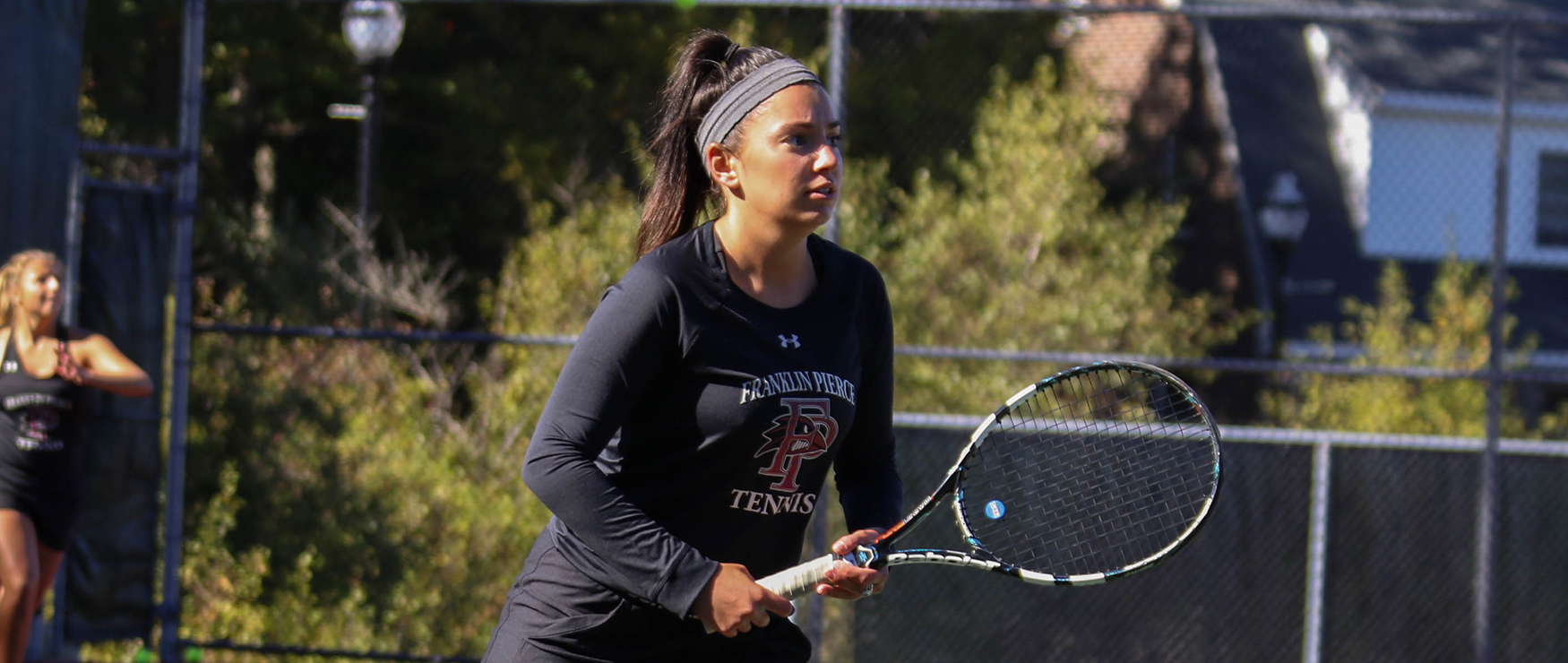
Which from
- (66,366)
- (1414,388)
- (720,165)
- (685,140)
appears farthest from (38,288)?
(1414,388)

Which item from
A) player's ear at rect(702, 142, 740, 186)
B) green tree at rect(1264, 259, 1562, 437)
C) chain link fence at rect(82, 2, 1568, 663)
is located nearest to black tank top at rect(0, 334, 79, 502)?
chain link fence at rect(82, 2, 1568, 663)

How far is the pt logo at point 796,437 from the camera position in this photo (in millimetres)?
2484

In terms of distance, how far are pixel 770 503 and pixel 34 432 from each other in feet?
13.2

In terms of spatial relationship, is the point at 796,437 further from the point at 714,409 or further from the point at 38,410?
the point at 38,410

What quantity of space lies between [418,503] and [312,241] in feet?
8.92

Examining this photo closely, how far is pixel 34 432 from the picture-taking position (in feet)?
18.1

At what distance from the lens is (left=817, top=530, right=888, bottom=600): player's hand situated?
250 cm

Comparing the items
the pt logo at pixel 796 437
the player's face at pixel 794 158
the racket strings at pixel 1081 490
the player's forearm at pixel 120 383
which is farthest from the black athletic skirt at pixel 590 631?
the player's forearm at pixel 120 383

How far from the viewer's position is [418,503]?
274 inches

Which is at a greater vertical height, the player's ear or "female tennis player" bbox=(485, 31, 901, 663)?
the player's ear

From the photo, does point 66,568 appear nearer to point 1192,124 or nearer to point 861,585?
point 861,585

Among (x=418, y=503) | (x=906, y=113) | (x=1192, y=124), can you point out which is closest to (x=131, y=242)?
(x=418, y=503)

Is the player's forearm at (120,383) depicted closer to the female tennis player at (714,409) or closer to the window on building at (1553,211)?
the female tennis player at (714,409)

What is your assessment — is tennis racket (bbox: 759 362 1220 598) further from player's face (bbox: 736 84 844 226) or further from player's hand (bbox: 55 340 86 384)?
player's hand (bbox: 55 340 86 384)
